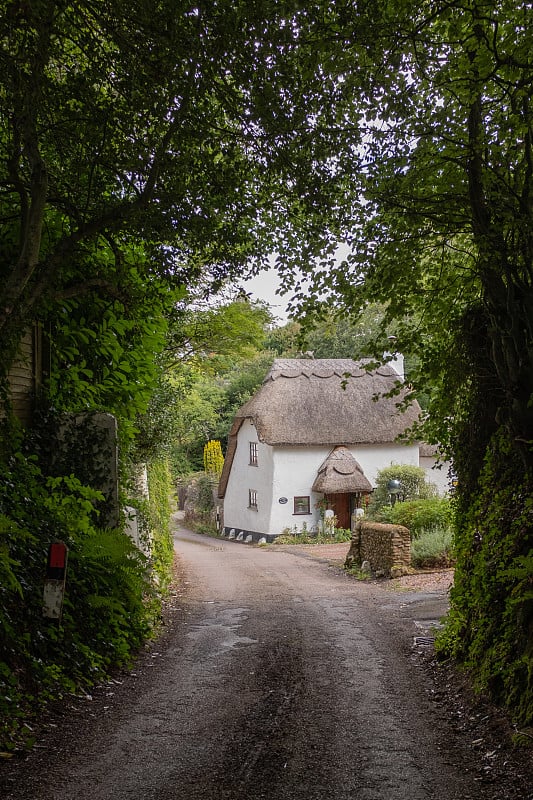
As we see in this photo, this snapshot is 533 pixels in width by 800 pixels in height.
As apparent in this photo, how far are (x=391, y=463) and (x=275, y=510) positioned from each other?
6.05m

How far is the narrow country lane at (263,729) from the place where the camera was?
482 cm

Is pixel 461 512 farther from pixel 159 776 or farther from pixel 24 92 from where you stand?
pixel 24 92

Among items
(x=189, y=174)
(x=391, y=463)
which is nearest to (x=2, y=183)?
(x=189, y=174)

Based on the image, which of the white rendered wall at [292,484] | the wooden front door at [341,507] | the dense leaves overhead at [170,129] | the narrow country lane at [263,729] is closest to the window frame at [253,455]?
the white rendered wall at [292,484]

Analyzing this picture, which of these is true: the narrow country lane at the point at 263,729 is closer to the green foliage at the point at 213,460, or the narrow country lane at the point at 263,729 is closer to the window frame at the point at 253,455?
the window frame at the point at 253,455

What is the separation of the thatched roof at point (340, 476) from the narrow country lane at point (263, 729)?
2217cm

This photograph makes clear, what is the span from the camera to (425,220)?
8305 millimetres

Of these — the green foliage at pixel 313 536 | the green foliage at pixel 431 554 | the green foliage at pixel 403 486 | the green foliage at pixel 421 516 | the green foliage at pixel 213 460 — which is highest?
the green foliage at pixel 213 460

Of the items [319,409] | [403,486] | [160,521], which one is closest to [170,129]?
[160,521]

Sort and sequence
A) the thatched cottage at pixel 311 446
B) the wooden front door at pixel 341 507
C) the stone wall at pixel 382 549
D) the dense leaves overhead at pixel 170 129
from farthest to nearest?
the wooden front door at pixel 341 507 → the thatched cottage at pixel 311 446 → the stone wall at pixel 382 549 → the dense leaves overhead at pixel 170 129

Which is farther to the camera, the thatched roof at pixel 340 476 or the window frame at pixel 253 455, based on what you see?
the window frame at pixel 253 455

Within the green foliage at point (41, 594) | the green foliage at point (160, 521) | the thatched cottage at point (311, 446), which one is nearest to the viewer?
the green foliage at point (41, 594)

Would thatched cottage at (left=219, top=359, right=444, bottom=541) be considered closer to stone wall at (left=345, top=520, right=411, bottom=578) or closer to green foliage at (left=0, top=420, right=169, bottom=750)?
stone wall at (left=345, top=520, right=411, bottom=578)

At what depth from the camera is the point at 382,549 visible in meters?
19.8
